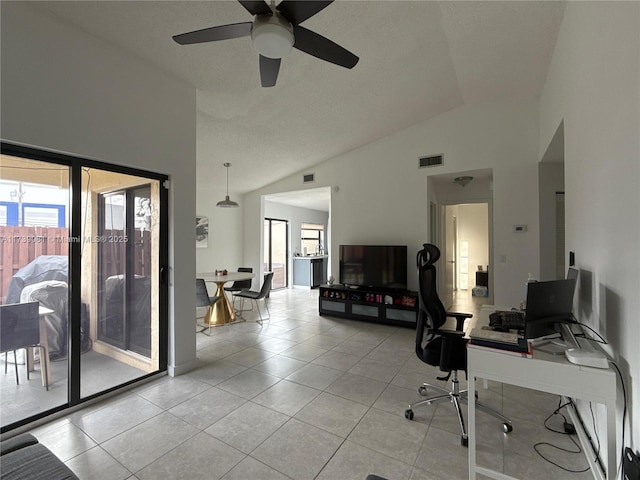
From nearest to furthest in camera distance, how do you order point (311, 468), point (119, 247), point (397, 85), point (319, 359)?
1. point (311, 468)
2. point (119, 247)
3. point (319, 359)
4. point (397, 85)

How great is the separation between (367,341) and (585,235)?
8.92ft

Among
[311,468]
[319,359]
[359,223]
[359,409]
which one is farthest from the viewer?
[359,223]

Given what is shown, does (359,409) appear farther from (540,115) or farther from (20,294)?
(540,115)

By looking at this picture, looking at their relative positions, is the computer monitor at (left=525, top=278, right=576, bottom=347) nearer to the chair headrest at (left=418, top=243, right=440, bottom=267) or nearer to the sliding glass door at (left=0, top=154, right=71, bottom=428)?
the chair headrest at (left=418, top=243, right=440, bottom=267)

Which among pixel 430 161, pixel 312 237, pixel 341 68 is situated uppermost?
pixel 341 68

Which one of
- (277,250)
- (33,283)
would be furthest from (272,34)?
(277,250)

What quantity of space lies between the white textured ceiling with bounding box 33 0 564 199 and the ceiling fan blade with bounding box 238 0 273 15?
33.8 inches

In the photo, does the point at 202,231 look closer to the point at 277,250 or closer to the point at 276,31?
the point at 277,250

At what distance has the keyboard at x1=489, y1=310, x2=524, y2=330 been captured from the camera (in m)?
2.27

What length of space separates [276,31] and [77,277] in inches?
93.9

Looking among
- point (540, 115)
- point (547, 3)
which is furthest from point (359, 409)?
point (540, 115)

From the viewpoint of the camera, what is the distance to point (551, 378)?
1.49 metres

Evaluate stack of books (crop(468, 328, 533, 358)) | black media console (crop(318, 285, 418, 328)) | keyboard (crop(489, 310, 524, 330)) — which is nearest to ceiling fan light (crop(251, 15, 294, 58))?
stack of books (crop(468, 328, 533, 358))

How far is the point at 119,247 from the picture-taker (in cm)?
276
